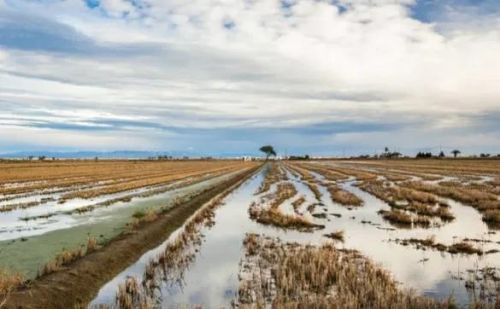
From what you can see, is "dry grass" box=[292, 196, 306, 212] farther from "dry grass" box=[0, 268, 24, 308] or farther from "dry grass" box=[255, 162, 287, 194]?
"dry grass" box=[0, 268, 24, 308]

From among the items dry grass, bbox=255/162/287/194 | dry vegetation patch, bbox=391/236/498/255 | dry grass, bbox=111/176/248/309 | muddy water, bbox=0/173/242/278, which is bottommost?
dry grass, bbox=111/176/248/309

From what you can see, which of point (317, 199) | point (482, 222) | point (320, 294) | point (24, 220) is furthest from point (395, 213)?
point (24, 220)

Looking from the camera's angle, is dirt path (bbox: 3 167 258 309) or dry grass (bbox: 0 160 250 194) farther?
dry grass (bbox: 0 160 250 194)

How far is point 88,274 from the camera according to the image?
1308 centimetres

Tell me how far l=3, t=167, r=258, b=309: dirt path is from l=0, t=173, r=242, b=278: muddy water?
39.3 inches

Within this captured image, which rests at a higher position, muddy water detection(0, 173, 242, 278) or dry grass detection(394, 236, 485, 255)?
muddy water detection(0, 173, 242, 278)

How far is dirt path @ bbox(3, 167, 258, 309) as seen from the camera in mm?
10656

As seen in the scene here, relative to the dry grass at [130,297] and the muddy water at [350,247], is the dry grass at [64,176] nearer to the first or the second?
the muddy water at [350,247]

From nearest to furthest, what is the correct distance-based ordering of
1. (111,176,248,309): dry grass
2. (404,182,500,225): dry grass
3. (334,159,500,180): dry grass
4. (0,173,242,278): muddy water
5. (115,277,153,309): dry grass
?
(115,277,153,309): dry grass, (111,176,248,309): dry grass, (0,173,242,278): muddy water, (404,182,500,225): dry grass, (334,159,500,180): dry grass

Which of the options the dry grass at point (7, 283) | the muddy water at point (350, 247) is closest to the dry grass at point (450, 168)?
the muddy water at point (350, 247)

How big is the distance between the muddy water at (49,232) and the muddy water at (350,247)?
259cm

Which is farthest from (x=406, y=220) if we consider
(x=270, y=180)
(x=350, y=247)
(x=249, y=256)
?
(x=270, y=180)

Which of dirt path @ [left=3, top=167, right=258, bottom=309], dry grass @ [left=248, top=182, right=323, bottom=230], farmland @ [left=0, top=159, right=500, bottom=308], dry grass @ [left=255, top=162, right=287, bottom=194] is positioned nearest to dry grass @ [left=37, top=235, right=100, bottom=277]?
farmland @ [left=0, top=159, right=500, bottom=308]

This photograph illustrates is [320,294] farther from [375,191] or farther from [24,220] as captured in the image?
[375,191]
